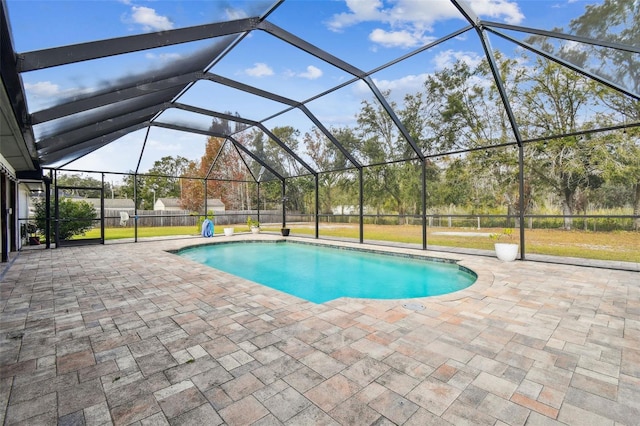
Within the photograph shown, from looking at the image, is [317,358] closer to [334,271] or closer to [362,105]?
[334,271]

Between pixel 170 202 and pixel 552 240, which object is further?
pixel 170 202

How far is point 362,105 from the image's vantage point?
8227 mm

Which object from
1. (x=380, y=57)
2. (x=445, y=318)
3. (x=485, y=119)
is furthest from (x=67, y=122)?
(x=485, y=119)

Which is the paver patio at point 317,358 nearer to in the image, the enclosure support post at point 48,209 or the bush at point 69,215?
the enclosure support post at point 48,209

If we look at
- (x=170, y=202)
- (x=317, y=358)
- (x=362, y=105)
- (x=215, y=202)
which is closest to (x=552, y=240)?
(x=362, y=105)

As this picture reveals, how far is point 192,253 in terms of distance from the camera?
9.38 meters

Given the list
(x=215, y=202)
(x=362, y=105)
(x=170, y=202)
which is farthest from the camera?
(x=170, y=202)

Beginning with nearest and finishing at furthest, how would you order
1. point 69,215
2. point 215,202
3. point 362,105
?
point 362,105 < point 69,215 < point 215,202

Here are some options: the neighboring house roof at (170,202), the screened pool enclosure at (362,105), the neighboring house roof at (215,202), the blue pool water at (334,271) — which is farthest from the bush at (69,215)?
the neighboring house roof at (170,202)

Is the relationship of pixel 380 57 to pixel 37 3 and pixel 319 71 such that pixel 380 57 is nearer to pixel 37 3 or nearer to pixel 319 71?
pixel 319 71

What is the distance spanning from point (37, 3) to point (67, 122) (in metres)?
3.72

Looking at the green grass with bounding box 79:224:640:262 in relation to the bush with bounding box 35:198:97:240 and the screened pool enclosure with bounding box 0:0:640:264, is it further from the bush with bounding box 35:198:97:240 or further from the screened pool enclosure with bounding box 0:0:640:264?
the bush with bounding box 35:198:97:240

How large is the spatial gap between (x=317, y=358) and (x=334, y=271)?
5082 millimetres

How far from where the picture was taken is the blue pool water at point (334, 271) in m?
5.69
